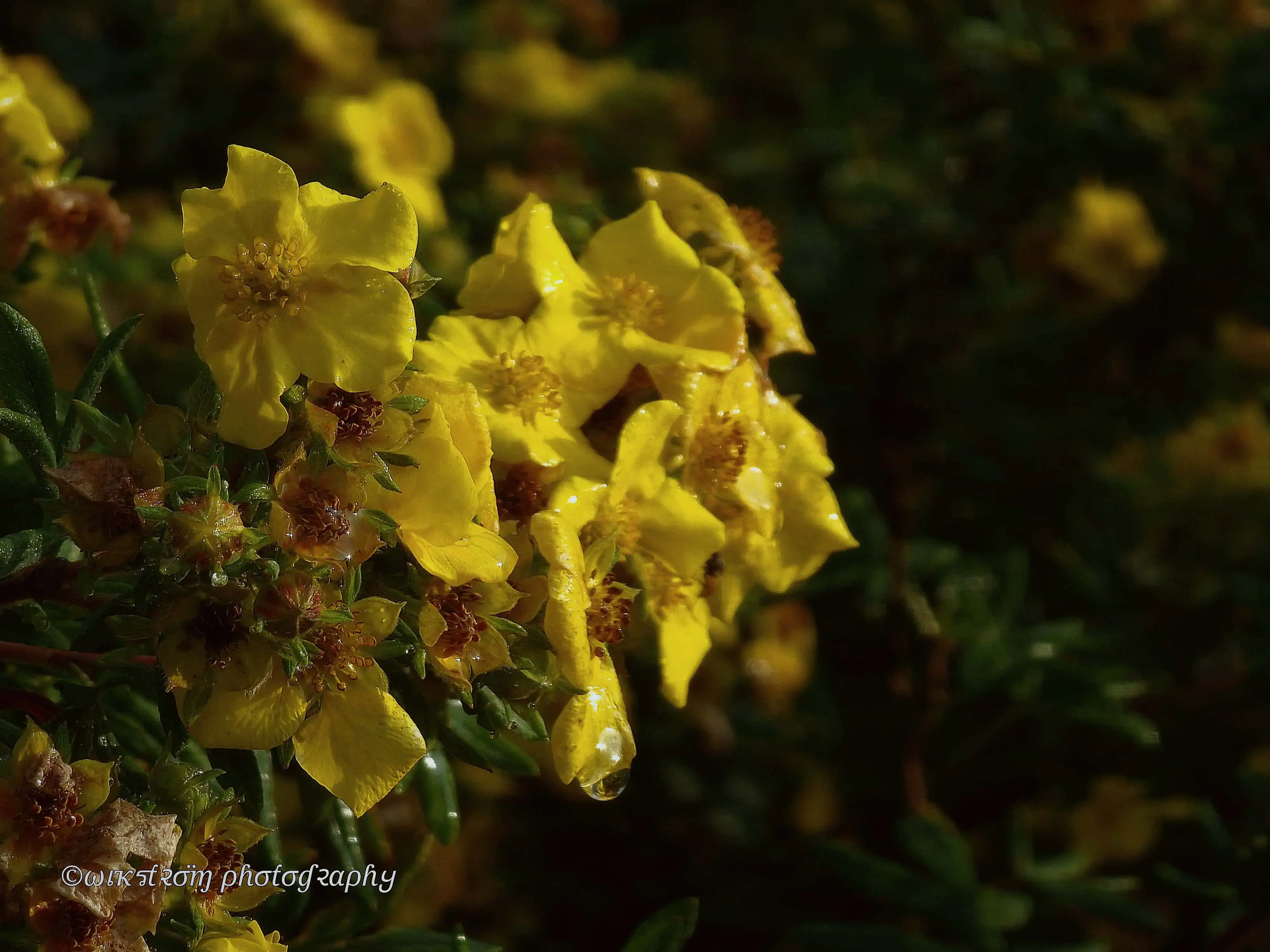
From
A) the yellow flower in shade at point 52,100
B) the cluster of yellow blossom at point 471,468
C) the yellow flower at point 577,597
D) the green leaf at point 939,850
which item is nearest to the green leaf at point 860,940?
the green leaf at point 939,850

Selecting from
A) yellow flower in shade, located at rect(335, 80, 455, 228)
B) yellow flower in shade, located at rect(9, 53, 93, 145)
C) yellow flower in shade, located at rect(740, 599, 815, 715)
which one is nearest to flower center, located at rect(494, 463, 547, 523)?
yellow flower in shade, located at rect(9, 53, 93, 145)

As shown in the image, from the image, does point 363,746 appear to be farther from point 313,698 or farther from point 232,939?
point 232,939

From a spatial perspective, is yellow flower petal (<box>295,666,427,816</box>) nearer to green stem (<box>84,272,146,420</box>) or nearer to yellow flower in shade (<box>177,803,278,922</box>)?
yellow flower in shade (<box>177,803,278,922</box>)

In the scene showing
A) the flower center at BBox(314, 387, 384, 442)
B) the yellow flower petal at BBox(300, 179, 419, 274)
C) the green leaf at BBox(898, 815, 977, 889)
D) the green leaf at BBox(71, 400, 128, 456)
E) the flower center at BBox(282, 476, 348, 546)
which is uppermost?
the yellow flower petal at BBox(300, 179, 419, 274)

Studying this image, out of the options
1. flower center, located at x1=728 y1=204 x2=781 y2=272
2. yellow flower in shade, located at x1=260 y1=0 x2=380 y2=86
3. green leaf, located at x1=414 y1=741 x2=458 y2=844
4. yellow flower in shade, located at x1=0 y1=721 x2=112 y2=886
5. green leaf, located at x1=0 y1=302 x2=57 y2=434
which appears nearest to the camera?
yellow flower in shade, located at x1=0 y1=721 x2=112 y2=886

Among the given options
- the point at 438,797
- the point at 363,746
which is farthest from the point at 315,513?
the point at 438,797

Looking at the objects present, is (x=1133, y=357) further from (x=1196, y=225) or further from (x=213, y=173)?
(x=213, y=173)

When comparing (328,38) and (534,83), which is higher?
(328,38)
